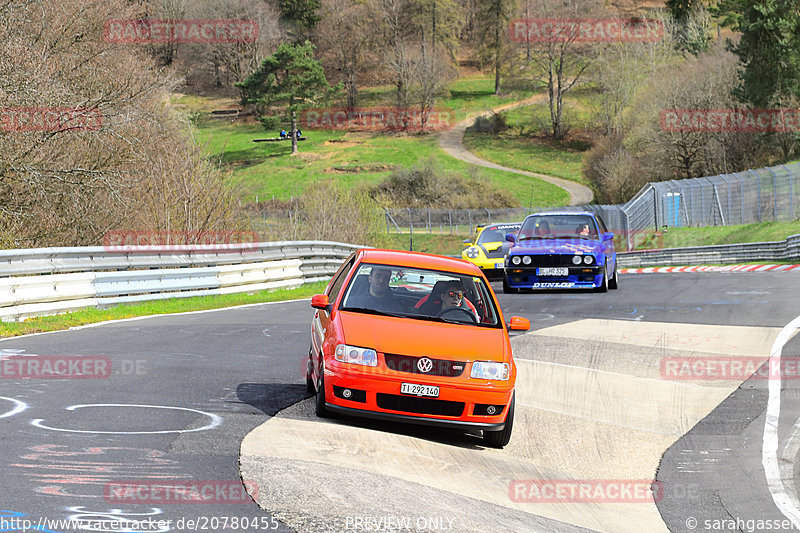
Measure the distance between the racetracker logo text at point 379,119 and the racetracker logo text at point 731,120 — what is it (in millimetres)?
52367

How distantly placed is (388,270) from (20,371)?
3727 mm

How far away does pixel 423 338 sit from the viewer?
769cm

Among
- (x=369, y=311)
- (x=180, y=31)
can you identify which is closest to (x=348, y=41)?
(x=180, y=31)

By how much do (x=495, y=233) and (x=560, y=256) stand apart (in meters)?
6.12

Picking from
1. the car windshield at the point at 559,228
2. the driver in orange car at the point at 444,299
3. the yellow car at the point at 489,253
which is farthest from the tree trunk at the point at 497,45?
the driver in orange car at the point at 444,299

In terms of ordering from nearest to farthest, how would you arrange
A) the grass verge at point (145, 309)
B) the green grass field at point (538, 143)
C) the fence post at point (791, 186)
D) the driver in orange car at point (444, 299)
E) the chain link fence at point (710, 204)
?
the driver in orange car at point (444, 299) → the grass verge at point (145, 309) → the fence post at point (791, 186) → the chain link fence at point (710, 204) → the green grass field at point (538, 143)

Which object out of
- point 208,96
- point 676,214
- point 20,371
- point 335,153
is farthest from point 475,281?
point 208,96

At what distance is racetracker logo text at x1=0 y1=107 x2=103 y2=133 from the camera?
679 inches

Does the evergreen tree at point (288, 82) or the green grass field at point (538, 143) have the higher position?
the evergreen tree at point (288, 82)

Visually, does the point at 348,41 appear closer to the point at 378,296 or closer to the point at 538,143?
the point at 538,143

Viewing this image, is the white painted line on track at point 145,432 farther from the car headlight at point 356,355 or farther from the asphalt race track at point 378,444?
the car headlight at point 356,355

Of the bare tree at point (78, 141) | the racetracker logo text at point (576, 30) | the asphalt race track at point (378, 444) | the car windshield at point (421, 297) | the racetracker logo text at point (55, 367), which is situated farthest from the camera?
the racetracker logo text at point (576, 30)

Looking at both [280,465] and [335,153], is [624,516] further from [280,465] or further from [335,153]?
[335,153]

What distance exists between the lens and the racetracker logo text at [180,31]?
31.0m
